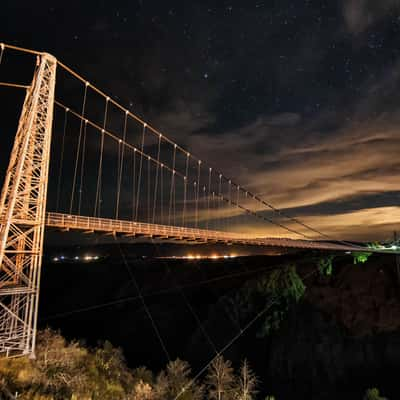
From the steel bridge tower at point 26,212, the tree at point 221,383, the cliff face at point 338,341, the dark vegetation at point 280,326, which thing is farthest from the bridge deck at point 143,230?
the cliff face at point 338,341

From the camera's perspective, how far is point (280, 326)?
41.6 meters

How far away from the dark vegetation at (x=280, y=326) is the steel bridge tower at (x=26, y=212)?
16.6 ft

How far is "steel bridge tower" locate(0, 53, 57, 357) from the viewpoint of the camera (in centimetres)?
1652

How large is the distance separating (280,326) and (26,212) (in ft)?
117

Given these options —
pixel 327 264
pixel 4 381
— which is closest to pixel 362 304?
pixel 327 264

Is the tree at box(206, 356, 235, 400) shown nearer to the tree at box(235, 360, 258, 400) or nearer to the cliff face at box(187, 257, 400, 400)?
the tree at box(235, 360, 258, 400)

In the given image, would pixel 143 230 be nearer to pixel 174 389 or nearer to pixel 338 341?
pixel 174 389

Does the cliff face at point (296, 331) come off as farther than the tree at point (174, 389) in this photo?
Yes

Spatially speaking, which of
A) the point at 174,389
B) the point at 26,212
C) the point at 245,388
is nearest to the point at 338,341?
the point at 245,388

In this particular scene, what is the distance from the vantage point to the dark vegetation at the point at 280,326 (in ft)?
117

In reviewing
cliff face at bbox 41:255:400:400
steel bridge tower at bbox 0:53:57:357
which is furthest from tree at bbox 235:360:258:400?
steel bridge tower at bbox 0:53:57:357

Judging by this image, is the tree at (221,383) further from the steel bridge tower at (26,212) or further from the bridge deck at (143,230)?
the steel bridge tower at (26,212)

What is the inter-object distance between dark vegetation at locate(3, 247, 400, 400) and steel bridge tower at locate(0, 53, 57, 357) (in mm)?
5063

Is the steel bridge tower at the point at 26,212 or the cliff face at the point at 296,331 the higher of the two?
the steel bridge tower at the point at 26,212
